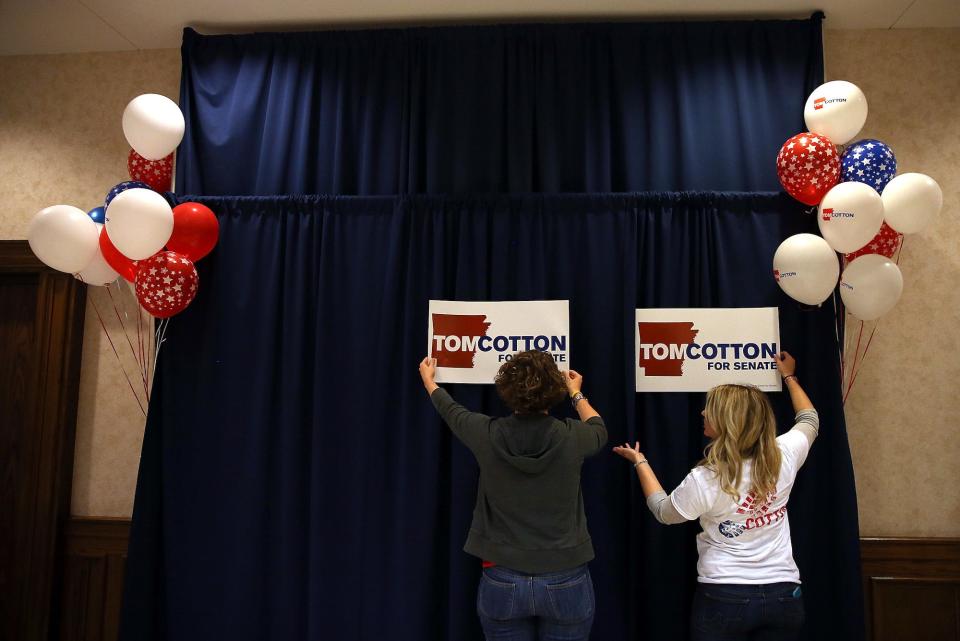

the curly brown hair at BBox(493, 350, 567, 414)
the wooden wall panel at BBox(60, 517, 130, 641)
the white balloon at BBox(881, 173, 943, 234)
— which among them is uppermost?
the white balloon at BBox(881, 173, 943, 234)

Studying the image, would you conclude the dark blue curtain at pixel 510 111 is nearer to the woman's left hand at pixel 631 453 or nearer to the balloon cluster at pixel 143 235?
the balloon cluster at pixel 143 235

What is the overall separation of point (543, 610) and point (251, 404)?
1592 millimetres

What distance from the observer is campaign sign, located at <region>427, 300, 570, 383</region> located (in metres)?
2.75

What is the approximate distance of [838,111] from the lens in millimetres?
2564

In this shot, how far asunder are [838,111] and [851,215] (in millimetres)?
479

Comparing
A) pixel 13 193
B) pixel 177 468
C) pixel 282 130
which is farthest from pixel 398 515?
pixel 13 193

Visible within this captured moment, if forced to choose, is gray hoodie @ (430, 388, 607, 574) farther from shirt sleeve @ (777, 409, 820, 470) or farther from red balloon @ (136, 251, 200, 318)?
red balloon @ (136, 251, 200, 318)

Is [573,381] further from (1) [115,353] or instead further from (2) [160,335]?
(1) [115,353]

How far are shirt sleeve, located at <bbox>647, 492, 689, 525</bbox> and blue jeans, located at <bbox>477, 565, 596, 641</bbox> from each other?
34 centimetres

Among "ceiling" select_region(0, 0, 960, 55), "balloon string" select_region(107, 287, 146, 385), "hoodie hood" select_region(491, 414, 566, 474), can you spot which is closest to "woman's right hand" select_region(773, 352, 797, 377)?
"hoodie hood" select_region(491, 414, 566, 474)

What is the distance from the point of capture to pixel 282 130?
306 cm

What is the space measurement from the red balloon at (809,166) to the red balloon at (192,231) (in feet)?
8.08

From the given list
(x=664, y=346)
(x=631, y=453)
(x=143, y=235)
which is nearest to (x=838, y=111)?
(x=664, y=346)

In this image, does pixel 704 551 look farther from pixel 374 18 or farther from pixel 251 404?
pixel 374 18
